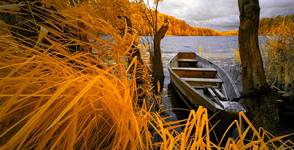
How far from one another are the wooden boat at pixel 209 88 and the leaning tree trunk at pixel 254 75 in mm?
851

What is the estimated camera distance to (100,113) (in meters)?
0.97

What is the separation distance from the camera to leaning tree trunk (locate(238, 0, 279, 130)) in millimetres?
2727

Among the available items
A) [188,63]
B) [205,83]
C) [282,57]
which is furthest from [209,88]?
[188,63]

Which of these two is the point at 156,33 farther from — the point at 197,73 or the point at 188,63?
the point at 188,63

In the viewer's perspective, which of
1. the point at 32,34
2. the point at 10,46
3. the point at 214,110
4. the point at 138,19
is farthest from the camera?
the point at 138,19

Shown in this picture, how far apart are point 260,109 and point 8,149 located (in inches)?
112

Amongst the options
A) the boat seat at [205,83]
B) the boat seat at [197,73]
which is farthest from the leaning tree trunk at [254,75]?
the boat seat at [197,73]

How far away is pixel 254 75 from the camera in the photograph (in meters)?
2.79

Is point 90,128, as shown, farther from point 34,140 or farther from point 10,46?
point 10,46

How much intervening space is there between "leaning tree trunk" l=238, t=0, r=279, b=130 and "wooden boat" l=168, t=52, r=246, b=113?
2.79 ft

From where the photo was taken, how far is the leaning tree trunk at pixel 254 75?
273 centimetres

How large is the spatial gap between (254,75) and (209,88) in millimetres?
3744

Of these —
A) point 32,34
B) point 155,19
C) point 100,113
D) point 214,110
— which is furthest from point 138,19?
point 100,113

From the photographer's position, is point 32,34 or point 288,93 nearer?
point 32,34
